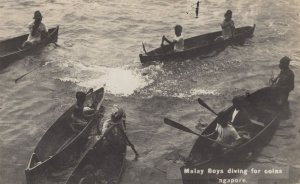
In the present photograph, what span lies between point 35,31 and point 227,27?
8.29 m

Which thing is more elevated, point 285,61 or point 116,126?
point 285,61

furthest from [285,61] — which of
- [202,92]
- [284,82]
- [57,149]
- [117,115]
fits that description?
[57,149]

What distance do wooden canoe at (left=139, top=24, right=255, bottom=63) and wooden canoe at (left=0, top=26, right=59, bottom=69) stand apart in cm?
476

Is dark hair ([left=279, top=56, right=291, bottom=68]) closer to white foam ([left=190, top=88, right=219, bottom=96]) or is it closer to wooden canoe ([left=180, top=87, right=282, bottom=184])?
wooden canoe ([left=180, top=87, right=282, bottom=184])

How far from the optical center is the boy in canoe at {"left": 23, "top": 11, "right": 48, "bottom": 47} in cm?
1808

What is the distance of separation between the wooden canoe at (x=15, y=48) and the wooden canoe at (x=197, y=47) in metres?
4.76

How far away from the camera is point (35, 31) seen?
18.3 m

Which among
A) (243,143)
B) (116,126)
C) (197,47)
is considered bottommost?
(243,143)

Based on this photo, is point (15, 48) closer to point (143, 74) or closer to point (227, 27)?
point (143, 74)

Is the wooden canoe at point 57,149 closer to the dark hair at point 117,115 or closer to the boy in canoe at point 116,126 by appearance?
the boy in canoe at point 116,126

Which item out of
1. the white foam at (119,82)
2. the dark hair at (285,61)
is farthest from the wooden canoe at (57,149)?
the dark hair at (285,61)

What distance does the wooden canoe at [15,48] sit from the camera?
17.0 metres

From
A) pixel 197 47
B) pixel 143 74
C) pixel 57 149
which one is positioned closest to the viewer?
pixel 57 149

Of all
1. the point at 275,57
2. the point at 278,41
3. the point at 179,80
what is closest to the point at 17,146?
the point at 179,80
